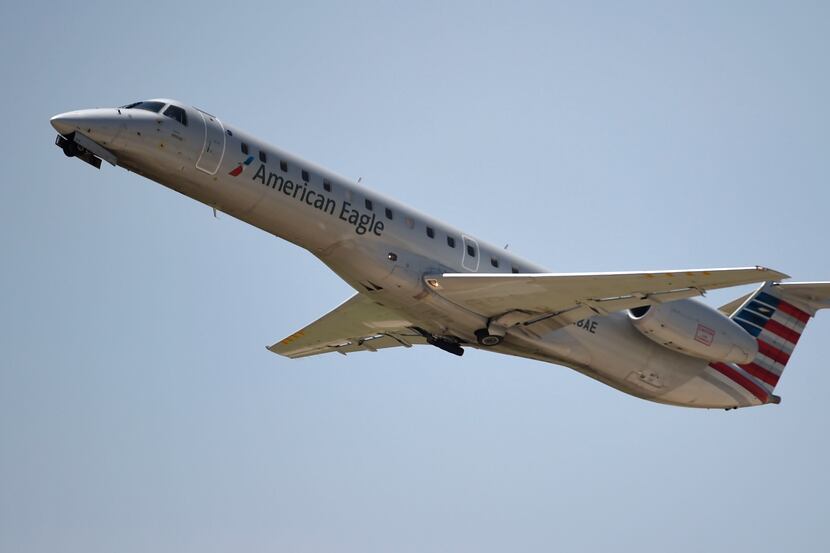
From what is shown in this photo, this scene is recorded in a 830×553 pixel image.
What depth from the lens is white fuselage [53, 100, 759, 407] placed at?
18625 mm

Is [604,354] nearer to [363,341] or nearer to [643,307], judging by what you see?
[643,307]

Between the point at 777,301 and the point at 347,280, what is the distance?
31.6ft

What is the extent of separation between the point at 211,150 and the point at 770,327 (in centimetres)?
1247

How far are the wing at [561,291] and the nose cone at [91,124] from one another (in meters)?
5.83

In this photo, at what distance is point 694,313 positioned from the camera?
22016 millimetres

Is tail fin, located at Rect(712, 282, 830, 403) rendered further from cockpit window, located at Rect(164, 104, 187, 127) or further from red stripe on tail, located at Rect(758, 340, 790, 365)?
cockpit window, located at Rect(164, 104, 187, 127)

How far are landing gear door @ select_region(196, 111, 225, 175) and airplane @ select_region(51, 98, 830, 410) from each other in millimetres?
23

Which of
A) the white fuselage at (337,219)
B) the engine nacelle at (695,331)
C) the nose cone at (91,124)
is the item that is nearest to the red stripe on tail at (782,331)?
the engine nacelle at (695,331)

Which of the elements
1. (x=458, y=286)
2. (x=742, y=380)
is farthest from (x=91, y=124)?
(x=742, y=380)

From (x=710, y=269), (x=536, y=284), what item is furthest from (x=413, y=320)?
(x=710, y=269)

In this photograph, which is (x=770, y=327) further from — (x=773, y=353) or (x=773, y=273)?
(x=773, y=273)

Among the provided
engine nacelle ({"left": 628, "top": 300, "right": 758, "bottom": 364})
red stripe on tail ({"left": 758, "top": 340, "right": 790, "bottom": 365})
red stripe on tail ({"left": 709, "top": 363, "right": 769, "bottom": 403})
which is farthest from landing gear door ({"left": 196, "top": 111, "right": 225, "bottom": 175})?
red stripe on tail ({"left": 758, "top": 340, "right": 790, "bottom": 365})

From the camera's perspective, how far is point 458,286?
65.1 feet

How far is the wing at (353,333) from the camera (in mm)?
22844
